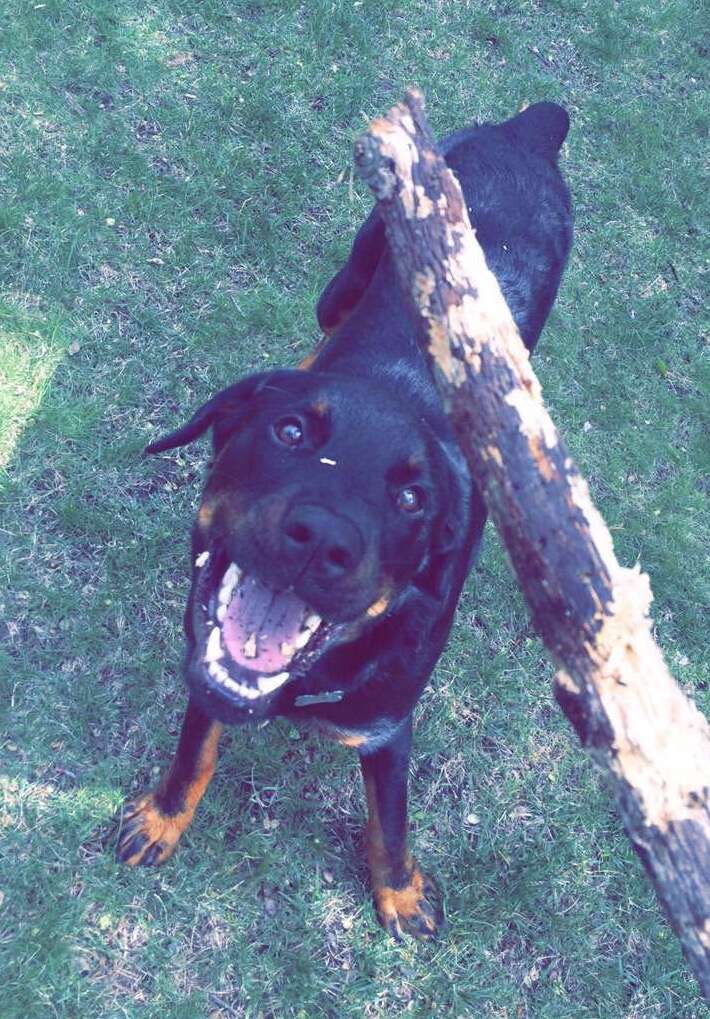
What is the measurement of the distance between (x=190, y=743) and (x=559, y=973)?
161 cm

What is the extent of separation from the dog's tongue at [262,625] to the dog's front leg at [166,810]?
1.91 ft

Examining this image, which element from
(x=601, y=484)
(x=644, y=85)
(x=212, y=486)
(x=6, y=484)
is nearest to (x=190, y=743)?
(x=212, y=486)

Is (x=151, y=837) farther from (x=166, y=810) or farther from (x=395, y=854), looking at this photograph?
(x=395, y=854)

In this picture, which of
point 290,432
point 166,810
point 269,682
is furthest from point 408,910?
point 290,432

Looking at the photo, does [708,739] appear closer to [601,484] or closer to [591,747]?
[591,747]

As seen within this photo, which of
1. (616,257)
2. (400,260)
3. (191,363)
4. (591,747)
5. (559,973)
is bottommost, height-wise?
(559,973)

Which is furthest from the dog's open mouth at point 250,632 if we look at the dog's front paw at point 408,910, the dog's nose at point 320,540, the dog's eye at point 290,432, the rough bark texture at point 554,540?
the dog's front paw at point 408,910

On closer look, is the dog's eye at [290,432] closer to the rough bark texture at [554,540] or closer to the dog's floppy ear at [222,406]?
the dog's floppy ear at [222,406]

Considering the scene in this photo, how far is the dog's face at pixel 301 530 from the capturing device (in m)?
2.21

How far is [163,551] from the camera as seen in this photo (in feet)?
11.7

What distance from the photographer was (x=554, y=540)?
6.02ft

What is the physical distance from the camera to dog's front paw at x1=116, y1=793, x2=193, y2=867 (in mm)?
3035

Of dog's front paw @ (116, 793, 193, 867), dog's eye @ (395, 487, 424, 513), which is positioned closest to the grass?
dog's front paw @ (116, 793, 193, 867)

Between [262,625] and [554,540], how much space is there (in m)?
0.92
